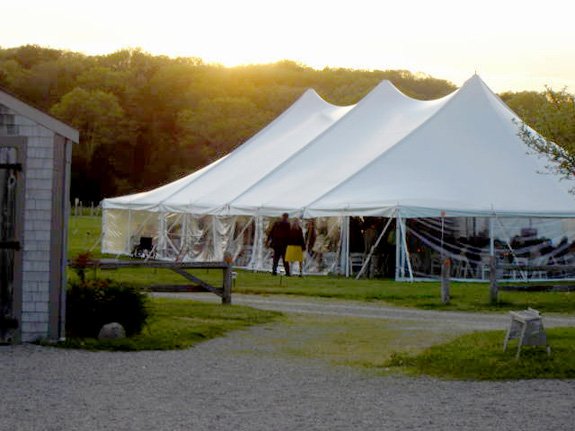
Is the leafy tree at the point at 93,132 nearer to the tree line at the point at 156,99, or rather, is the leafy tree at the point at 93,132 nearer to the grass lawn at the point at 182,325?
the tree line at the point at 156,99

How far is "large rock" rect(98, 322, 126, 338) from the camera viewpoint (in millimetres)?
12617

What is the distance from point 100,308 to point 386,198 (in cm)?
1343

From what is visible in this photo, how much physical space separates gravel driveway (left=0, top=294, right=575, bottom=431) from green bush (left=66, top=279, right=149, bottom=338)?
1.04m

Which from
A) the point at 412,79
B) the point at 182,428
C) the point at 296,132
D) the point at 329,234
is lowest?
the point at 182,428

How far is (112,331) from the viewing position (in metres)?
12.6

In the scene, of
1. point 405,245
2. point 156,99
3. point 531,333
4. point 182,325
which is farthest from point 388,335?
point 156,99

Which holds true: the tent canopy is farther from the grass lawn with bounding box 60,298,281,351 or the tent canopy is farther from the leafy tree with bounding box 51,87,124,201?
the leafy tree with bounding box 51,87,124,201

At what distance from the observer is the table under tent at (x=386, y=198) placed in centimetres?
2545

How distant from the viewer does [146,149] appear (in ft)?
295

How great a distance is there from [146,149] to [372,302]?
71331 millimetres

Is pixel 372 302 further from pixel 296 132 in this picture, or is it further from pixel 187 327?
pixel 296 132

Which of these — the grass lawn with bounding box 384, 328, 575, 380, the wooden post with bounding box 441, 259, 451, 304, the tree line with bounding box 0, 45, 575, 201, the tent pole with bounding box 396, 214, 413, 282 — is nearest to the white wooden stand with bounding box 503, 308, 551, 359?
the grass lawn with bounding box 384, 328, 575, 380

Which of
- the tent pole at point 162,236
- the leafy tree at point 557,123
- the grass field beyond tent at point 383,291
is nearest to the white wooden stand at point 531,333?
the leafy tree at point 557,123

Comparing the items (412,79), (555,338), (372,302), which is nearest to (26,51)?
(412,79)
